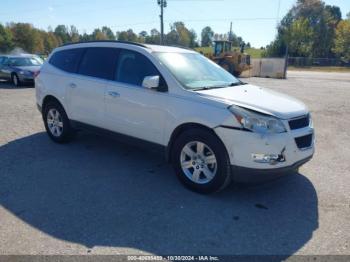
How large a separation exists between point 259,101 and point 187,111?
915 millimetres

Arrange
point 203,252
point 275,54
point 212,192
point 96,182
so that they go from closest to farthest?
point 203,252 < point 212,192 < point 96,182 < point 275,54

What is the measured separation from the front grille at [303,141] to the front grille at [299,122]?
0.14m

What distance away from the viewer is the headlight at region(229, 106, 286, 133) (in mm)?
3705

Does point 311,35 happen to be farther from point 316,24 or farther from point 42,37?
point 42,37

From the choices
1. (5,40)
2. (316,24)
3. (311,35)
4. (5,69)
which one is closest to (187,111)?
(5,69)

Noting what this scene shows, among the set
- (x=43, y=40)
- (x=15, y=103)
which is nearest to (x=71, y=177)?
(x=15, y=103)

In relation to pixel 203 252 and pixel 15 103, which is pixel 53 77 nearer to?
pixel 203 252

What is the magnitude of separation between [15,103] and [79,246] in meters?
9.32

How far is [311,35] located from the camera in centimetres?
6297

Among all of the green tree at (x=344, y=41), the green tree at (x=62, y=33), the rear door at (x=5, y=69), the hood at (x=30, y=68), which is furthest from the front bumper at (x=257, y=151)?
the green tree at (x=62, y=33)

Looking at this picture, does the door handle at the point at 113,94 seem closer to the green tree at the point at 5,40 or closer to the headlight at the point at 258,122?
the headlight at the point at 258,122

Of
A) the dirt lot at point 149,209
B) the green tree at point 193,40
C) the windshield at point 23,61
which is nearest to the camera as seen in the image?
the dirt lot at point 149,209

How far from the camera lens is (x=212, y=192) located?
409 cm

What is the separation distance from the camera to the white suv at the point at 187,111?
374 centimetres
